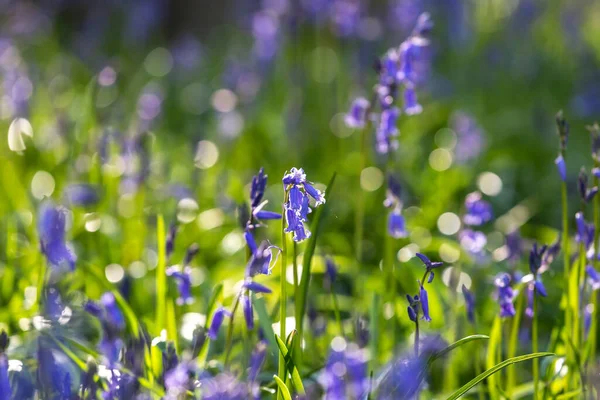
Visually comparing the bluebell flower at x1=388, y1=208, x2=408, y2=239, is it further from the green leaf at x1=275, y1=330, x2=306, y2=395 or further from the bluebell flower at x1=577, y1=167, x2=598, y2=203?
the green leaf at x1=275, y1=330, x2=306, y2=395

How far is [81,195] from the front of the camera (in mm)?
3898

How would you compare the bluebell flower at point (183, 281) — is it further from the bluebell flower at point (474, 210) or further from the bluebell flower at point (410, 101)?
the bluebell flower at point (474, 210)

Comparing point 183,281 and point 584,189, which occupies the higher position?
point 584,189

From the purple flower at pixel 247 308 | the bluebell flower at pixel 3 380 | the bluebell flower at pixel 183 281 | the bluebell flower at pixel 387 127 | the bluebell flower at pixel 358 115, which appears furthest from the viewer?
the bluebell flower at pixel 358 115

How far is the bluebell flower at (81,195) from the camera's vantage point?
3887mm

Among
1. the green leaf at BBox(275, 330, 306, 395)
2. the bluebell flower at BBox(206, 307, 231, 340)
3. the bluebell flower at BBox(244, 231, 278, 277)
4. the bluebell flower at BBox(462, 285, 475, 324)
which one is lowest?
the bluebell flower at BBox(462, 285, 475, 324)

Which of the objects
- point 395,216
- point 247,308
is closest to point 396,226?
point 395,216

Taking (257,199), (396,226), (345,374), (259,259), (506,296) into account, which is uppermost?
(257,199)

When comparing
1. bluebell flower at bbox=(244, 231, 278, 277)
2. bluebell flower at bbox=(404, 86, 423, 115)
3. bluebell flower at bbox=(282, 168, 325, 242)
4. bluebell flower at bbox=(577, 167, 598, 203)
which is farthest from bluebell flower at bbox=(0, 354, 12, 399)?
bluebell flower at bbox=(577, 167, 598, 203)

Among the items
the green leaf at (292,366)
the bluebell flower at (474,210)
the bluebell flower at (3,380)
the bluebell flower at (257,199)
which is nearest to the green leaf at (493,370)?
the green leaf at (292,366)

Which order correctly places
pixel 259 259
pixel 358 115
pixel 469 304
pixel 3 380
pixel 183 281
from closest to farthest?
pixel 3 380 < pixel 259 259 < pixel 183 281 < pixel 469 304 < pixel 358 115

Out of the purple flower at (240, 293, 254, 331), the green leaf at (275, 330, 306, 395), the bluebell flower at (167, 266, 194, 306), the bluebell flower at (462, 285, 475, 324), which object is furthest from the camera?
the bluebell flower at (462, 285, 475, 324)

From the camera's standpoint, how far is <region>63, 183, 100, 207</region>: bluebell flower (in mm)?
3887

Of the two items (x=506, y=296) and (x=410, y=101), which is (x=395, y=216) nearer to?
(x=410, y=101)
